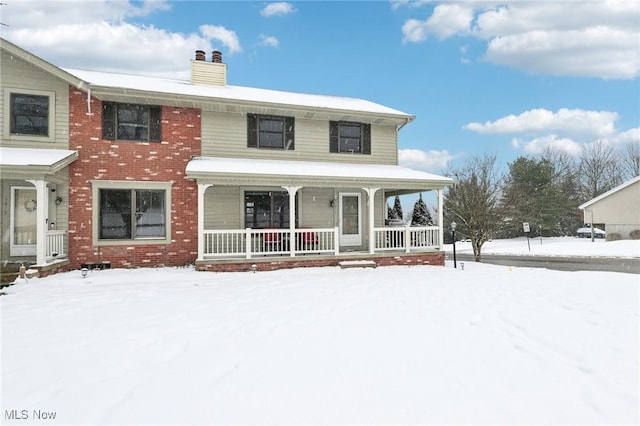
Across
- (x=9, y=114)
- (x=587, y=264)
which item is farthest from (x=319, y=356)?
(x=587, y=264)

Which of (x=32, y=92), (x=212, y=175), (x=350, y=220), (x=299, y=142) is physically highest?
(x=32, y=92)

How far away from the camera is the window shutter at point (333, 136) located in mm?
13703

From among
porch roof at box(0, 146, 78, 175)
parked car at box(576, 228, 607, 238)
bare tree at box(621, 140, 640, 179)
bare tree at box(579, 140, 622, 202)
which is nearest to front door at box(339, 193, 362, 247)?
porch roof at box(0, 146, 78, 175)

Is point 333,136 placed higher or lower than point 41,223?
higher

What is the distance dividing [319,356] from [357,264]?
298 inches

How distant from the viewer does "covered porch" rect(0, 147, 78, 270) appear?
30.2 feet

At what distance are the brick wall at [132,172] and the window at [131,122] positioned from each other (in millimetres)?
169

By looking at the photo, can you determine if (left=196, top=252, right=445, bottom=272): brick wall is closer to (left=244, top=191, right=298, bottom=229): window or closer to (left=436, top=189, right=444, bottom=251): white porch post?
(left=436, top=189, right=444, bottom=251): white porch post

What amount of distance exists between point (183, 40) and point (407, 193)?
22.5 metres

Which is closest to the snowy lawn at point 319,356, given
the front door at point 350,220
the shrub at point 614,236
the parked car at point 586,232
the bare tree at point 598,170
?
the front door at point 350,220

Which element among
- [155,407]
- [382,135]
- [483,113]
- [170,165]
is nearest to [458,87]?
[483,113]

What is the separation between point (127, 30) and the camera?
22828mm

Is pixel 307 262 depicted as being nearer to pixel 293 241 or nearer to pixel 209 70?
pixel 293 241

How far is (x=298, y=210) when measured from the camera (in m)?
13.0
